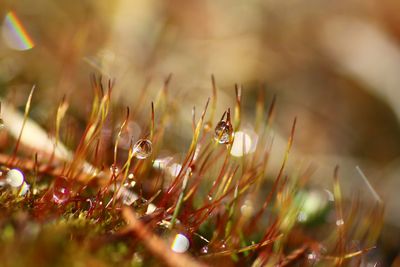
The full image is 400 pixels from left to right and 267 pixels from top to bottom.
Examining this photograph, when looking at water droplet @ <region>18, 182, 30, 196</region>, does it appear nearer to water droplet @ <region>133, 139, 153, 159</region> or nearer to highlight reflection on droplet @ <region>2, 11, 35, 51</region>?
water droplet @ <region>133, 139, 153, 159</region>

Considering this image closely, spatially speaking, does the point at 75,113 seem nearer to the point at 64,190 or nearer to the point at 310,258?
the point at 64,190

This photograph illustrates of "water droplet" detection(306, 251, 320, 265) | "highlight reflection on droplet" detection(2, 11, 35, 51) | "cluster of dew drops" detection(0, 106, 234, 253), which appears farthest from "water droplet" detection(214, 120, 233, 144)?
"highlight reflection on droplet" detection(2, 11, 35, 51)

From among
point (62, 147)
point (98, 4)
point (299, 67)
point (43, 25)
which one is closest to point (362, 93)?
point (299, 67)

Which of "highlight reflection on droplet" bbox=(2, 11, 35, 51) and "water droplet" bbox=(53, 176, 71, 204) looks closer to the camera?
"water droplet" bbox=(53, 176, 71, 204)

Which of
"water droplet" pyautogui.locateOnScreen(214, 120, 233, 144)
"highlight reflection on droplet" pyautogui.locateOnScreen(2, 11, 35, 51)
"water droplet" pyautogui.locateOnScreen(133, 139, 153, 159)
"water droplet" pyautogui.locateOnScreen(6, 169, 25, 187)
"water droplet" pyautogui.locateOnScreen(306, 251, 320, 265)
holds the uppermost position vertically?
"water droplet" pyautogui.locateOnScreen(214, 120, 233, 144)

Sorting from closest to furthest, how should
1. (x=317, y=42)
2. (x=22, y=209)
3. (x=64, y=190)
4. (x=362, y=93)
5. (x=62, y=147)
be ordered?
(x=22, y=209) → (x=64, y=190) → (x=62, y=147) → (x=362, y=93) → (x=317, y=42)

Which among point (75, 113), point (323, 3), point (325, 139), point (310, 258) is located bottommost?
point (325, 139)

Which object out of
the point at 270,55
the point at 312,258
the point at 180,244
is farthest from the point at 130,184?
the point at 270,55
